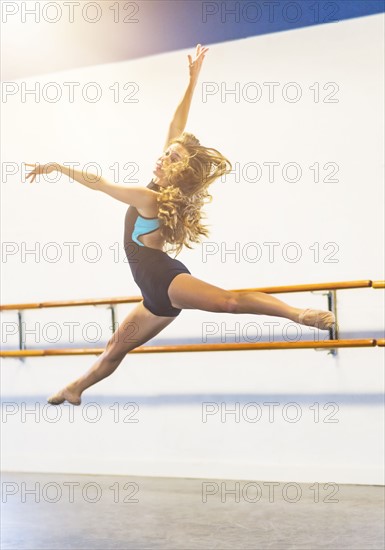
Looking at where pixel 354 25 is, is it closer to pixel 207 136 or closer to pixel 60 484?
pixel 207 136

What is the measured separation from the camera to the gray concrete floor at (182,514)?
3578mm

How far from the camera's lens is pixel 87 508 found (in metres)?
4.20

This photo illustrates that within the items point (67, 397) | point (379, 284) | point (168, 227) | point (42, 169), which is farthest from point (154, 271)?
point (379, 284)

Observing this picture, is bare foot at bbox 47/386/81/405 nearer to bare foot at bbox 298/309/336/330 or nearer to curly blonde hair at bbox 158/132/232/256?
curly blonde hair at bbox 158/132/232/256

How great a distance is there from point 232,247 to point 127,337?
1.53m

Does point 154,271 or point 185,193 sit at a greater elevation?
point 185,193

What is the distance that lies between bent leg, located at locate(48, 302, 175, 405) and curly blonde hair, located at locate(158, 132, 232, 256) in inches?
10.7

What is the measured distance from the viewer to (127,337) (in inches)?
119

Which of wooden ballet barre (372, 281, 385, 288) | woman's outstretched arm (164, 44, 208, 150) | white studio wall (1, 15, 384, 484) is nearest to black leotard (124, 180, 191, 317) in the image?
woman's outstretched arm (164, 44, 208, 150)

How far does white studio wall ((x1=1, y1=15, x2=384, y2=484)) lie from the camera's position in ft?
13.9

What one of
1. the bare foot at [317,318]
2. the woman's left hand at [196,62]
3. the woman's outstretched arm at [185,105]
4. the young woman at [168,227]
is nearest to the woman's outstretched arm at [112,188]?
the young woman at [168,227]

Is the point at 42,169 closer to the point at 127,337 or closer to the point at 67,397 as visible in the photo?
the point at 127,337

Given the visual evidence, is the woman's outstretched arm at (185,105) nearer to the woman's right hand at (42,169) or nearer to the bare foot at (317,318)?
the woman's right hand at (42,169)

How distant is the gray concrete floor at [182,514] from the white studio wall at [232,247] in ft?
0.42
